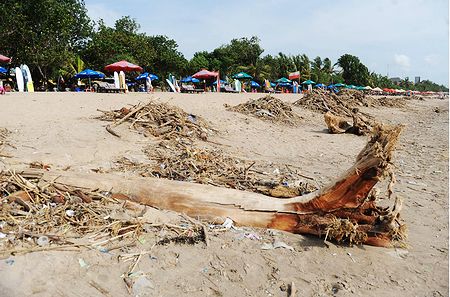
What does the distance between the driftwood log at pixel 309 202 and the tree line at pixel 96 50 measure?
24728 mm

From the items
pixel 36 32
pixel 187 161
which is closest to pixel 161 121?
pixel 187 161

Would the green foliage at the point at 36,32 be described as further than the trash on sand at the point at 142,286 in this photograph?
Yes

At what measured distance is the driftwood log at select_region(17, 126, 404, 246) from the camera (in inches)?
129

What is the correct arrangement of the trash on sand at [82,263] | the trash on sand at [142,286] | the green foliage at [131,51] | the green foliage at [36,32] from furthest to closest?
the green foliage at [131,51]
the green foliage at [36,32]
the trash on sand at [82,263]
the trash on sand at [142,286]

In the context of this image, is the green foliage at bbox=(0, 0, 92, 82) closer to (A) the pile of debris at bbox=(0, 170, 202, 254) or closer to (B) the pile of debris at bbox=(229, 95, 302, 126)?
(B) the pile of debris at bbox=(229, 95, 302, 126)

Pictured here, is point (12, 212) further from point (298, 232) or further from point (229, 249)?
point (298, 232)

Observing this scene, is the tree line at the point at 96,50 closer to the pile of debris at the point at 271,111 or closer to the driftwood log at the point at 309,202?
the pile of debris at the point at 271,111

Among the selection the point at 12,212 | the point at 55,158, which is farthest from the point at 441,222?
the point at 55,158

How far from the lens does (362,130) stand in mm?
11078

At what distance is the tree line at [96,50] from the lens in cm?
2466

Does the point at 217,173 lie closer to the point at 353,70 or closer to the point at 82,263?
the point at 82,263

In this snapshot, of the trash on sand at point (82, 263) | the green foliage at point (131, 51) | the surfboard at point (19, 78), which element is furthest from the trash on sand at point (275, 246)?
the green foliage at point (131, 51)

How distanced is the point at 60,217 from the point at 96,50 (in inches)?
1354

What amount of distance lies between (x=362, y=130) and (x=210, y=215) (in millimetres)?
8559
